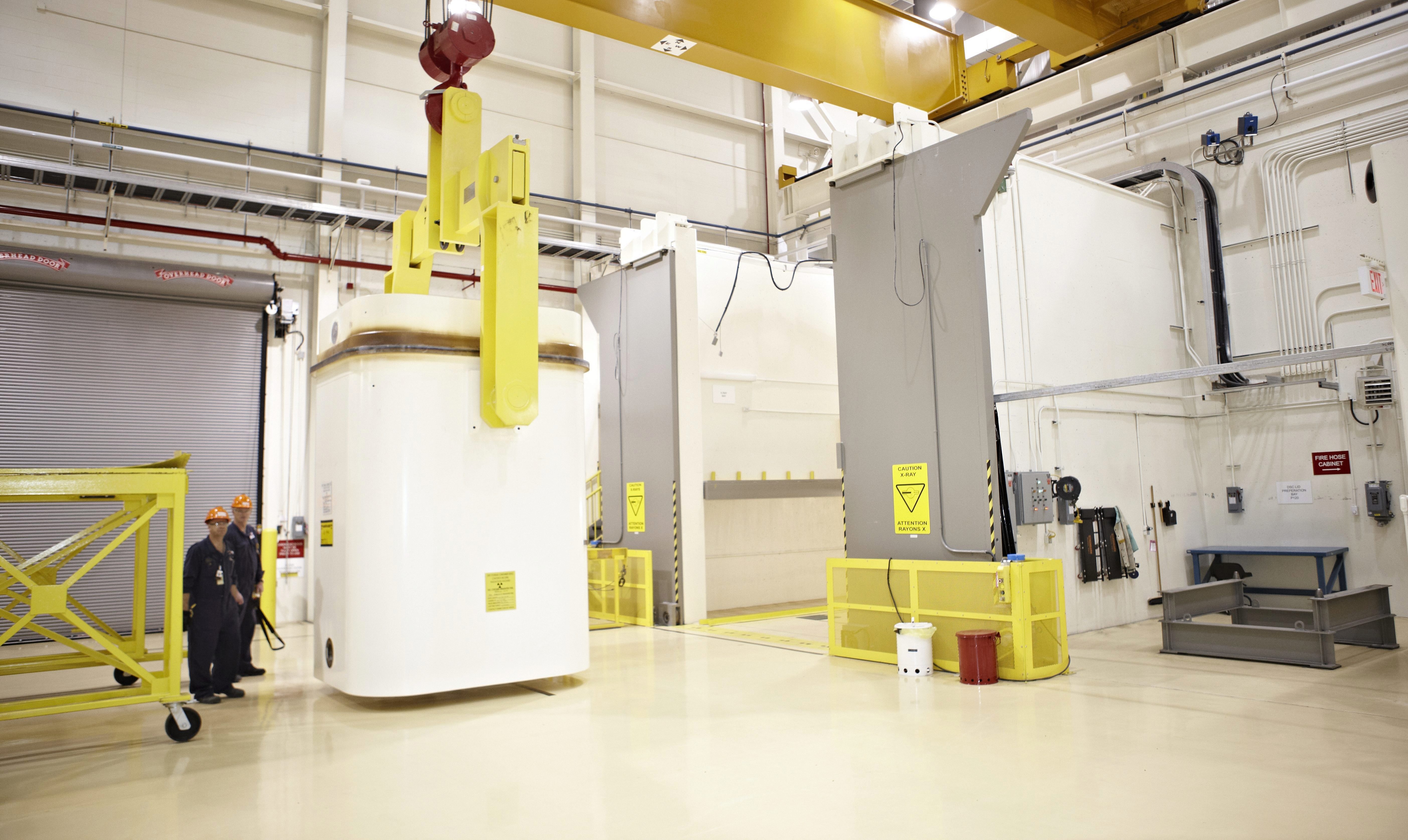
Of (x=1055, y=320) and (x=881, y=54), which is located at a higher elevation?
(x=881, y=54)

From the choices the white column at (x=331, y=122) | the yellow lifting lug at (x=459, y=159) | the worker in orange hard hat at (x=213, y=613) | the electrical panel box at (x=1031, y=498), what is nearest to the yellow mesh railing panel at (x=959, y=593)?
the electrical panel box at (x=1031, y=498)

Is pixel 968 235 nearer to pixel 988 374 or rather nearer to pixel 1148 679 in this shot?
pixel 988 374

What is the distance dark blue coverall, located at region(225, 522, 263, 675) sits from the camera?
668 cm

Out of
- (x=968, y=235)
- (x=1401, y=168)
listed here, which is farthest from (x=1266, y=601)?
(x=1401, y=168)

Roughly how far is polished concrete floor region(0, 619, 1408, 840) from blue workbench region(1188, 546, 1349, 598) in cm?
254

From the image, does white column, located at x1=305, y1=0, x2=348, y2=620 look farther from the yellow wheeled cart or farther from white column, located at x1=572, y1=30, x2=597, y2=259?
the yellow wheeled cart

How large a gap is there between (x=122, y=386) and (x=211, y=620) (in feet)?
16.6

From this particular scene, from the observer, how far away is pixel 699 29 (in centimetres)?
768

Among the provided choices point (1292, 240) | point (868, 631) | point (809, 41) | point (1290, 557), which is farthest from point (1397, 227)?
point (1290, 557)

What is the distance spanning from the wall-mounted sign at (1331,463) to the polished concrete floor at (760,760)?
3.25m

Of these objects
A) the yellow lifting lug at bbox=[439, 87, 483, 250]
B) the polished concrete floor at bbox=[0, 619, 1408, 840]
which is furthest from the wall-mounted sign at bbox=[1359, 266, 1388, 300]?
the yellow lifting lug at bbox=[439, 87, 483, 250]

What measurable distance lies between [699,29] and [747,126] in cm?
874

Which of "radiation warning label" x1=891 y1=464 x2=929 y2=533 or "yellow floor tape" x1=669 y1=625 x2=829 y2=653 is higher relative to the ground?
"radiation warning label" x1=891 y1=464 x2=929 y2=533

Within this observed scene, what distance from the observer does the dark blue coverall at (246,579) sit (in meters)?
6.68
